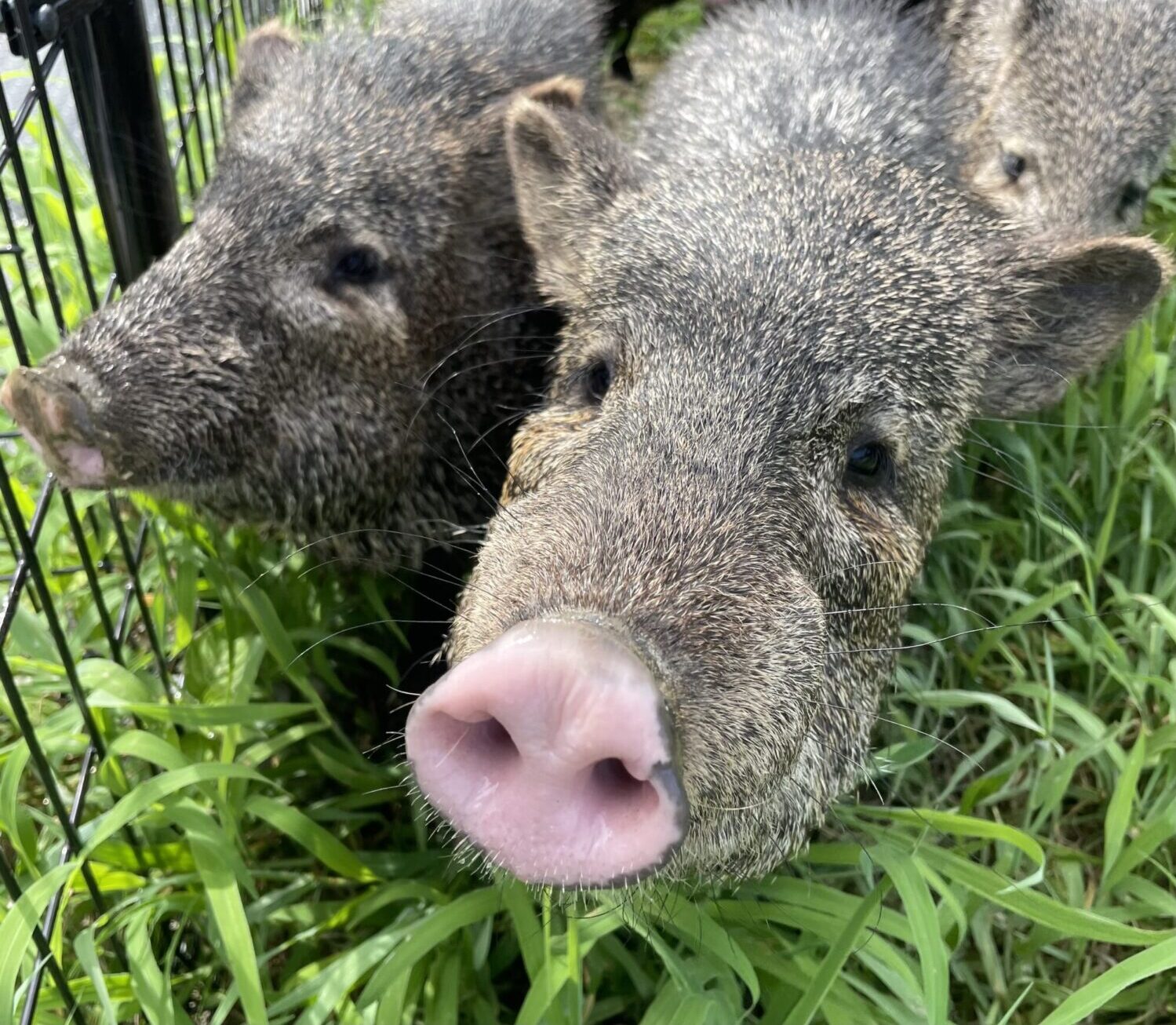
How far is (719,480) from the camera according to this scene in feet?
5.57

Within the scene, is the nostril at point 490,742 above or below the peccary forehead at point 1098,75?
below

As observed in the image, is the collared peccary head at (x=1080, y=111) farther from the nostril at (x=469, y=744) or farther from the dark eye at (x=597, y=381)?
the nostril at (x=469, y=744)

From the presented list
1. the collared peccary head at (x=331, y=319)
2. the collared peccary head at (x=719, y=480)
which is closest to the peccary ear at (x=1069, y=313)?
the collared peccary head at (x=719, y=480)

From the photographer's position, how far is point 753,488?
5.65 ft

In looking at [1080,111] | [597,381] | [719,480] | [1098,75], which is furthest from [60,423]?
[1098,75]

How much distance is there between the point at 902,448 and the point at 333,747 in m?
1.49

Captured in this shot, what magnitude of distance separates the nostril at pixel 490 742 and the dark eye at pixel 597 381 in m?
0.77

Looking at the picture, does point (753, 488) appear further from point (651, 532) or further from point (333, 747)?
point (333, 747)

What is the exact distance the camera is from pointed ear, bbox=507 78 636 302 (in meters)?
2.32

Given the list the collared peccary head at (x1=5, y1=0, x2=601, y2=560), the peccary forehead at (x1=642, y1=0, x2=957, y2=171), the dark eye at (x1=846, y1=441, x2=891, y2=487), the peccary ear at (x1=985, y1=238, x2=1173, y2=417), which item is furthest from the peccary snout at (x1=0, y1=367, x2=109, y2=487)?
the peccary ear at (x1=985, y1=238, x2=1173, y2=417)

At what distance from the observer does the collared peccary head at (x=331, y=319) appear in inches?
86.3

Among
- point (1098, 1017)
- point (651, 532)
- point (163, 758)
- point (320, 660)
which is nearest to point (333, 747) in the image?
point (320, 660)

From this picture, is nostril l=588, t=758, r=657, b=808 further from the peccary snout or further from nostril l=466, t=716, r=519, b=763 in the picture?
the peccary snout

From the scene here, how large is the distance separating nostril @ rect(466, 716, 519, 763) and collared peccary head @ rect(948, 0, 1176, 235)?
95.9 inches
